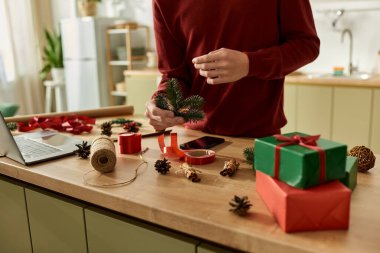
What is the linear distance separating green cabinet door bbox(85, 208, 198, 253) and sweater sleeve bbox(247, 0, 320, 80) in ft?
1.71

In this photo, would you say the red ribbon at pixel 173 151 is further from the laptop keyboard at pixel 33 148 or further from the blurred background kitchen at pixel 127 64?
the blurred background kitchen at pixel 127 64

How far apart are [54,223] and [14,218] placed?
21 cm

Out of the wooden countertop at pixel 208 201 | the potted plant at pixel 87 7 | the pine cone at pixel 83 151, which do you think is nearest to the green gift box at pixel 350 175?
the wooden countertop at pixel 208 201

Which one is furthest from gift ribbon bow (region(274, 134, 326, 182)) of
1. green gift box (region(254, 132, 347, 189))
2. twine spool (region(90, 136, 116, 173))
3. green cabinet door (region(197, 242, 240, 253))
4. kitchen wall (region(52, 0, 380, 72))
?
kitchen wall (region(52, 0, 380, 72))

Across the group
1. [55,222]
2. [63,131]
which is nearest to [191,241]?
[55,222]

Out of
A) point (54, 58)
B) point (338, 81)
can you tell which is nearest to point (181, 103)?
point (338, 81)

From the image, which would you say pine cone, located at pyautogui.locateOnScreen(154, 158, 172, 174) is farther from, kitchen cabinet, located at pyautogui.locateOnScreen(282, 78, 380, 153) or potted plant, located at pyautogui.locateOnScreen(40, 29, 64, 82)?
potted plant, located at pyautogui.locateOnScreen(40, 29, 64, 82)

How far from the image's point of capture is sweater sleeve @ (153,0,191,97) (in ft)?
4.90

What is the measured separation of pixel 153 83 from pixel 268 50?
8.71ft

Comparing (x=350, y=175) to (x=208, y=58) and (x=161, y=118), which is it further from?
(x=161, y=118)

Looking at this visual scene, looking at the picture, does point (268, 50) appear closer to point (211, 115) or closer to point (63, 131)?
point (211, 115)

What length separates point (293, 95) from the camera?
9.76 feet

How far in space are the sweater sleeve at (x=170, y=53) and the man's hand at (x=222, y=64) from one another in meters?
0.44

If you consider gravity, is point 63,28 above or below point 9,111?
above
